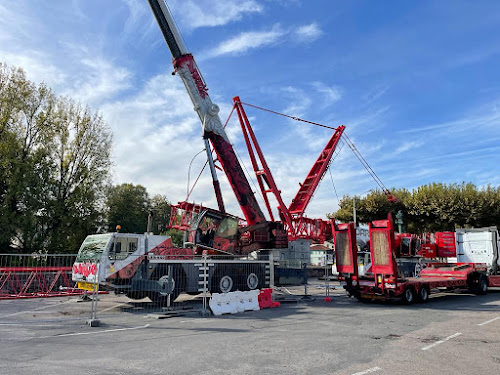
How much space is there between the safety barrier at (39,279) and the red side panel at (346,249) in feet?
32.8

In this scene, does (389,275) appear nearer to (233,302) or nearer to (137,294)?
(233,302)

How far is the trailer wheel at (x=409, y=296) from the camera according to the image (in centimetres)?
1262

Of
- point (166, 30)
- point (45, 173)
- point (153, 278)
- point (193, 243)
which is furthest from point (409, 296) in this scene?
point (45, 173)

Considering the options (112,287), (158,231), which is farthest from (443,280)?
(158,231)

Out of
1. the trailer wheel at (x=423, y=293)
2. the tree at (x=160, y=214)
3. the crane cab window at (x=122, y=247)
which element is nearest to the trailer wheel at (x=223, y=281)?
the crane cab window at (x=122, y=247)

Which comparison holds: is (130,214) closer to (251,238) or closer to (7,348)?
(251,238)

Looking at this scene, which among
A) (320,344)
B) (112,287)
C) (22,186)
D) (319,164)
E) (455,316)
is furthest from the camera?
(319,164)

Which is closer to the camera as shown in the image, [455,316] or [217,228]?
[455,316]

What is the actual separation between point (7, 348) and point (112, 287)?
198 inches

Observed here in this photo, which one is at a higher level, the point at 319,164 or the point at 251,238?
the point at 319,164

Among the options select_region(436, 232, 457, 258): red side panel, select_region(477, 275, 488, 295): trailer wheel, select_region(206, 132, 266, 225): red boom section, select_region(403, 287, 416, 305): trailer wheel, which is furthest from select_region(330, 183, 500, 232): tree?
select_region(403, 287, 416, 305): trailer wheel

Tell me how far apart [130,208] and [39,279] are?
110 feet

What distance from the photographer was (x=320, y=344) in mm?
7023

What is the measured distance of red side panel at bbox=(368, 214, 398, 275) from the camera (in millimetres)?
12383
